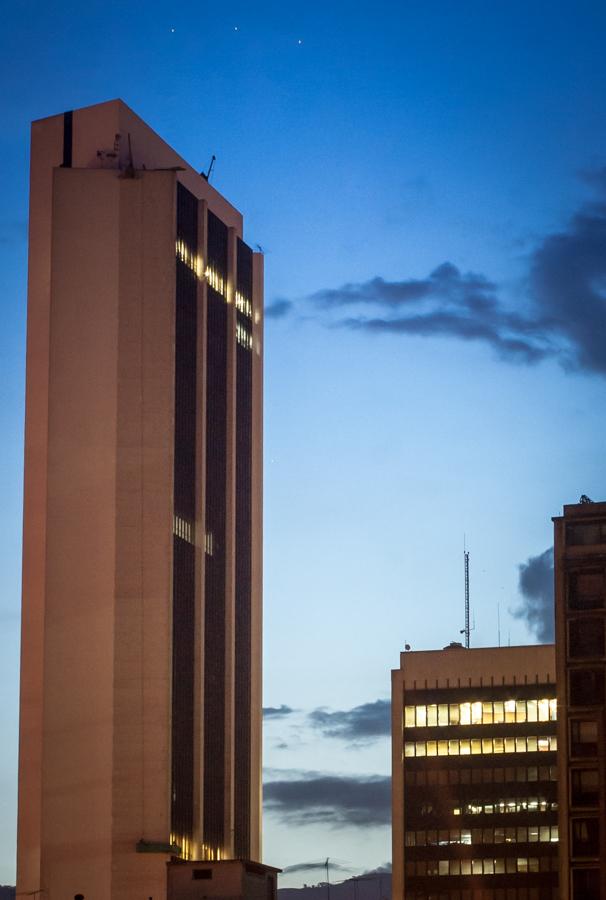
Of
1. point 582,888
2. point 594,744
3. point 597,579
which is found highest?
point 597,579

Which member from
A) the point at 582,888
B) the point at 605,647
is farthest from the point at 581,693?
the point at 582,888

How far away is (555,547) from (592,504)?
484 cm

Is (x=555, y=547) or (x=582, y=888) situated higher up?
(x=555, y=547)

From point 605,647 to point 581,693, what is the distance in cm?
418

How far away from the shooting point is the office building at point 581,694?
154 metres

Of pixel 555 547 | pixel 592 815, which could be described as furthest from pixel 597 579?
pixel 592 815

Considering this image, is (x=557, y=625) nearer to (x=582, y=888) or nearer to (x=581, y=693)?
(x=581, y=693)

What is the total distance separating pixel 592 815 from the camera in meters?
155

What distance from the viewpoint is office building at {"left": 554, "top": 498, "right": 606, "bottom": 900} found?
6073 inches

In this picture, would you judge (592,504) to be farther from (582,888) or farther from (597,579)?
(582,888)

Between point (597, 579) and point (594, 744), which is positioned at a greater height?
point (597, 579)

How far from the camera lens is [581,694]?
158875 mm

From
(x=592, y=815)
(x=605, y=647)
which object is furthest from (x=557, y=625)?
(x=592, y=815)

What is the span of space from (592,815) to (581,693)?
9823mm
